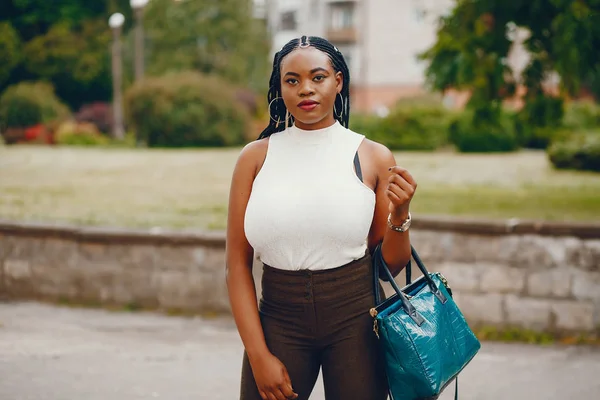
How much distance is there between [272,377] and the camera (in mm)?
2697

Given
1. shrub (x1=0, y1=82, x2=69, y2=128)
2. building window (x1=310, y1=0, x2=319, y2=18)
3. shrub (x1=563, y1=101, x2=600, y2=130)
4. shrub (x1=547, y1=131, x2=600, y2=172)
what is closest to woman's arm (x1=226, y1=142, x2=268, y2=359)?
shrub (x1=547, y1=131, x2=600, y2=172)

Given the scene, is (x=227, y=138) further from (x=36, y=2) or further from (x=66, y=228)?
(x=66, y=228)

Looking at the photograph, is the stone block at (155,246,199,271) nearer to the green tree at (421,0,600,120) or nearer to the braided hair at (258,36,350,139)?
the green tree at (421,0,600,120)

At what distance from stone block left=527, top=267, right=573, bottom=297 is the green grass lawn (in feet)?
3.91

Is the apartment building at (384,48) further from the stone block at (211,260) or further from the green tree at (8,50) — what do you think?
the stone block at (211,260)

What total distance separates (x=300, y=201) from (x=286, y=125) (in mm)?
428

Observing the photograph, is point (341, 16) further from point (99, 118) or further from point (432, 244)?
point (432, 244)

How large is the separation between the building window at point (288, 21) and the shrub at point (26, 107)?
36205 mm

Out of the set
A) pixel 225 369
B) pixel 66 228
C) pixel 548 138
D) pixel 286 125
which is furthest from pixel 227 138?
pixel 286 125

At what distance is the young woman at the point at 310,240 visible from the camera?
269 centimetres

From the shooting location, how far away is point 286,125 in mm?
3004

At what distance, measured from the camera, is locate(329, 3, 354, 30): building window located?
6150cm

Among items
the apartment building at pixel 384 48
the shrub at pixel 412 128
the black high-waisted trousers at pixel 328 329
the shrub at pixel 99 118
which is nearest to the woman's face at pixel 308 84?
the black high-waisted trousers at pixel 328 329

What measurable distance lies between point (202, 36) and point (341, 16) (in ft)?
42.3
